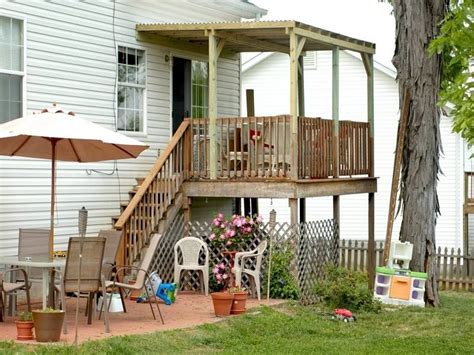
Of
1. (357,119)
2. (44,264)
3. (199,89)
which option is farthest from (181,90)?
(357,119)

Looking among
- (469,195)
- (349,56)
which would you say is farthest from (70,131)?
(349,56)

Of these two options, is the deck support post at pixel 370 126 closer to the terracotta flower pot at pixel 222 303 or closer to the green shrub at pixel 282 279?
the green shrub at pixel 282 279

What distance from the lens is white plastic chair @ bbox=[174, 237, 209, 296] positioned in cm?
1744

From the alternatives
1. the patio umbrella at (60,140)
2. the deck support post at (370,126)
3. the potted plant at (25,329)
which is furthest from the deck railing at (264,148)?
the potted plant at (25,329)

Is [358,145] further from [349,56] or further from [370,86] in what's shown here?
[349,56]

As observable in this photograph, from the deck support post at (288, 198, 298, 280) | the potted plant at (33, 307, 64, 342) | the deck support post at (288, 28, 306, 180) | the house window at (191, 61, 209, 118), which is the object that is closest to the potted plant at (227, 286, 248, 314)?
the deck support post at (288, 198, 298, 280)

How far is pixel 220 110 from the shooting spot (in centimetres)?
2167

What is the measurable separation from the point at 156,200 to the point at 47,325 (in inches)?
225

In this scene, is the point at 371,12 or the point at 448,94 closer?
the point at 448,94

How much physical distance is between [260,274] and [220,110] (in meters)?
5.18

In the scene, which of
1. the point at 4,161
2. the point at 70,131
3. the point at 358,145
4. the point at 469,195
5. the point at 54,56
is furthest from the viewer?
the point at 469,195

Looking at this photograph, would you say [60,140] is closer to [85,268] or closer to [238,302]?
[85,268]

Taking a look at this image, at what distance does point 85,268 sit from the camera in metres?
13.2

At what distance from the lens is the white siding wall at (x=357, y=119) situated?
2952 cm
